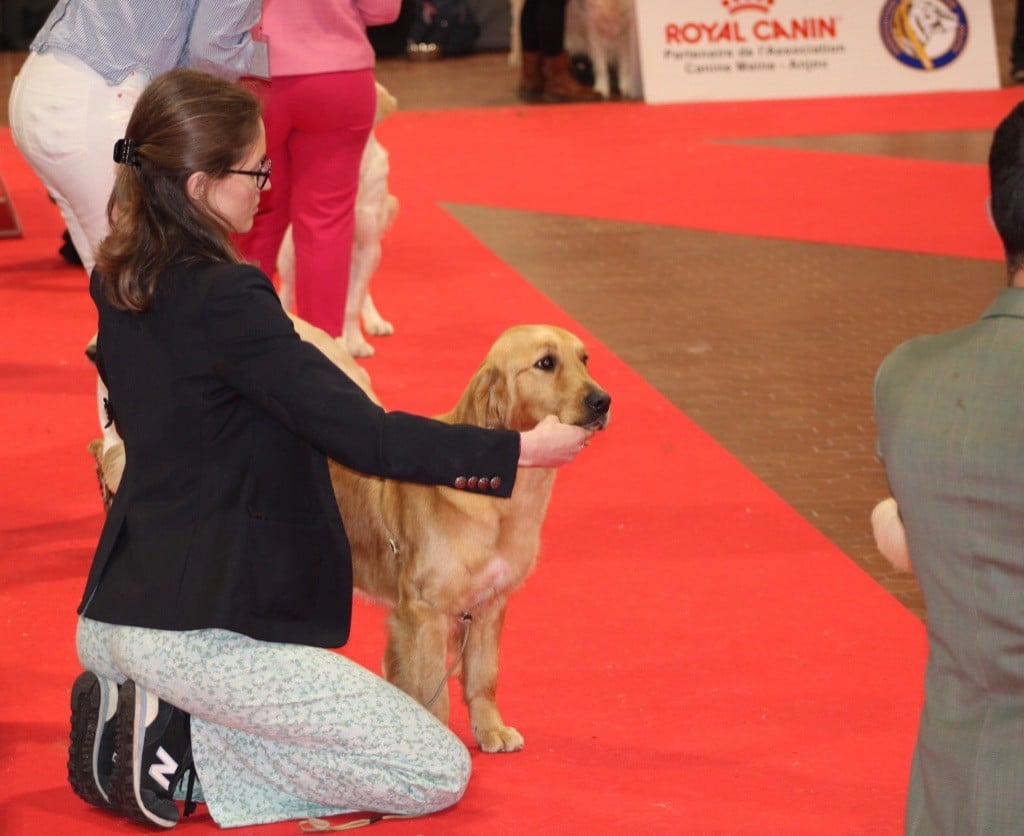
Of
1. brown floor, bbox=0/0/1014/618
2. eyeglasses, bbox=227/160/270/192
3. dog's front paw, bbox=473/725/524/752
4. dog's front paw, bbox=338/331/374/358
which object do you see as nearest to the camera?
eyeglasses, bbox=227/160/270/192

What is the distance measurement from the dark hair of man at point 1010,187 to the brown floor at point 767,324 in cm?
222

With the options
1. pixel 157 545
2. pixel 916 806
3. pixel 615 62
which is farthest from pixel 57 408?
pixel 615 62

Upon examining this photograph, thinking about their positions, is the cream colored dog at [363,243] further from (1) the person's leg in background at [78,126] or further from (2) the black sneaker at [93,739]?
(2) the black sneaker at [93,739]

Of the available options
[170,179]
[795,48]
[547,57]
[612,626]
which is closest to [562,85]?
[547,57]

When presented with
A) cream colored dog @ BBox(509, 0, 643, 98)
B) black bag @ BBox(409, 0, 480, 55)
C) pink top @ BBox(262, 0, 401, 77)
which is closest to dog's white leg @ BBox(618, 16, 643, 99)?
cream colored dog @ BBox(509, 0, 643, 98)

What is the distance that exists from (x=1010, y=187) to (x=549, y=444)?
103cm

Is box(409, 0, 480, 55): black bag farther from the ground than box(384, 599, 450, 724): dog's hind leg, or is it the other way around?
box(384, 599, 450, 724): dog's hind leg

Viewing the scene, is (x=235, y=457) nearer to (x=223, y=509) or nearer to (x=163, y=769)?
(x=223, y=509)

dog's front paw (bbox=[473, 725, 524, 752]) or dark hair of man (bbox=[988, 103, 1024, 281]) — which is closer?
dark hair of man (bbox=[988, 103, 1024, 281])

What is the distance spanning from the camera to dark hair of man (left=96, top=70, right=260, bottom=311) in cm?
257

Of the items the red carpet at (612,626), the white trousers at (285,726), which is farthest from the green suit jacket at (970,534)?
the white trousers at (285,726)

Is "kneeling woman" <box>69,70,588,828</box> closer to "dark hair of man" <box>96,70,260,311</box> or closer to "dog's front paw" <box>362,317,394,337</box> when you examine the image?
"dark hair of man" <box>96,70,260,311</box>

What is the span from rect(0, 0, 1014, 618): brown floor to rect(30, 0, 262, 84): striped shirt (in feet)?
6.97

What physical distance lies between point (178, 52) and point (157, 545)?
64.3 inches
